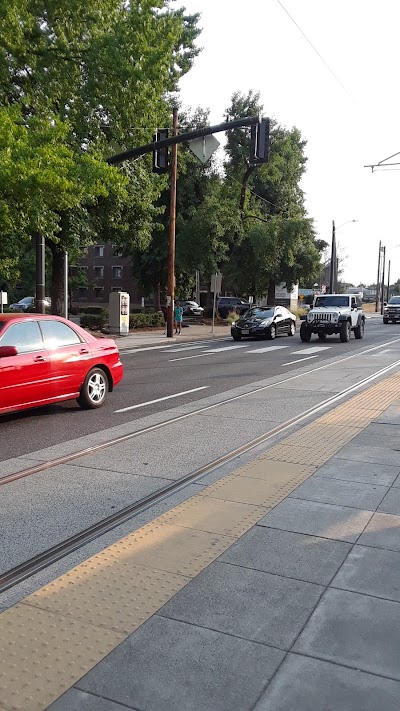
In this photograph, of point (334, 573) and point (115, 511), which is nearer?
point (334, 573)

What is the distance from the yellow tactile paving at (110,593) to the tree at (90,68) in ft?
51.3

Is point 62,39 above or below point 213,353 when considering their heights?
above

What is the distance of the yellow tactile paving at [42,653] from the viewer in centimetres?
270

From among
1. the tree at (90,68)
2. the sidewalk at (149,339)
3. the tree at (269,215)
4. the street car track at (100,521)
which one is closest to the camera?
the street car track at (100,521)

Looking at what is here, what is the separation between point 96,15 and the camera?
21.0m

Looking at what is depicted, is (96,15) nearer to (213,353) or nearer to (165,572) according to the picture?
(213,353)

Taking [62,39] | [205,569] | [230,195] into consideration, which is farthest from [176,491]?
[230,195]

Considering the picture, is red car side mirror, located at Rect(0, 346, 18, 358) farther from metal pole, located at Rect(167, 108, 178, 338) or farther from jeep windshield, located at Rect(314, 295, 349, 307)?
metal pole, located at Rect(167, 108, 178, 338)

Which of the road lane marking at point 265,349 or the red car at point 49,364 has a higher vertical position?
the red car at point 49,364

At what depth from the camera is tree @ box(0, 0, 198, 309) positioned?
63.6ft

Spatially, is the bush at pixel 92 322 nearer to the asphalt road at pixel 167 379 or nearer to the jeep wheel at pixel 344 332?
the asphalt road at pixel 167 379

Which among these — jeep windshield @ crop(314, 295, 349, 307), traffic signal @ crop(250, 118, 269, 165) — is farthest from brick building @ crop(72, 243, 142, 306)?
traffic signal @ crop(250, 118, 269, 165)

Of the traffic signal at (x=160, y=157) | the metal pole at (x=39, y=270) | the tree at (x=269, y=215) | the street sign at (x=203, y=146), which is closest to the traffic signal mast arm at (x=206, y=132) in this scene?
the traffic signal at (x=160, y=157)

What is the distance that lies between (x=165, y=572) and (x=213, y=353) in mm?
16644
